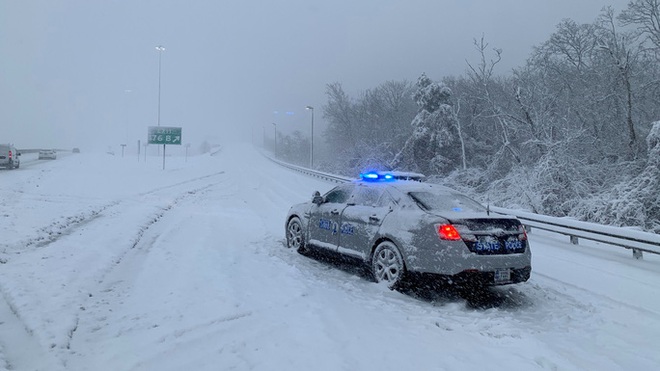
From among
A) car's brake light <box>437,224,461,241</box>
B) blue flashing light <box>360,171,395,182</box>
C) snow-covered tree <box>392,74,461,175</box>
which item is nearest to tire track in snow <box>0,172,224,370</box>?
car's brake light <box>437,224,461,241</box>

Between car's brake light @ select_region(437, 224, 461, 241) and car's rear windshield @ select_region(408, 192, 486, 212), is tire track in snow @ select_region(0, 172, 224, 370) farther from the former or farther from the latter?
car's rear windshield @ select_region(408, 192, 486, 212)

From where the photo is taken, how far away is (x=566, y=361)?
4.19m

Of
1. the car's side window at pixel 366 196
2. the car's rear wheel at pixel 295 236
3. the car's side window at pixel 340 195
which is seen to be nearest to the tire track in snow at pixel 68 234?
the car's rear wheel at pixel 295 236

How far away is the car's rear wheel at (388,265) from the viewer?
243 inches

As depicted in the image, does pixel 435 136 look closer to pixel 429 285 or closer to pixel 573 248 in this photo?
pixel 573 248

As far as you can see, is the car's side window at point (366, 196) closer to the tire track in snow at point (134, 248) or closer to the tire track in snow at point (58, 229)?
the tire track in snow at point (134, 248)

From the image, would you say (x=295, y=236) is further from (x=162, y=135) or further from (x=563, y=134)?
(x=162, y=135)

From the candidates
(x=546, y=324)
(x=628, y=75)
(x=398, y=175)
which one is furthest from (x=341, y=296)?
(x=628, y=75)

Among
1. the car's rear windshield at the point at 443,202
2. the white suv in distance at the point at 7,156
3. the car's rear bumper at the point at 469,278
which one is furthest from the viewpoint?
the white suv in distance at the point at 7,156

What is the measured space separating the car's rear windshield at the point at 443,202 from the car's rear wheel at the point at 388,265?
75 centimetres

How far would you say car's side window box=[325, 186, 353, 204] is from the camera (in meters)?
7.94

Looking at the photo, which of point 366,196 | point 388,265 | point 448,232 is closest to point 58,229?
point 366,196

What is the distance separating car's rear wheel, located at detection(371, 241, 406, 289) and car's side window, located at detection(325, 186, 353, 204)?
153cm

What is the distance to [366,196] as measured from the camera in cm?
746
